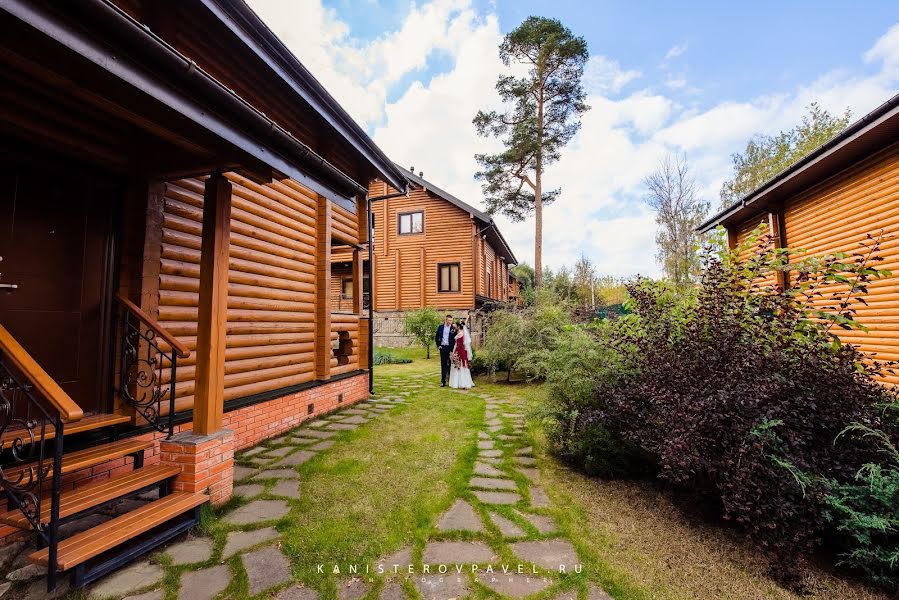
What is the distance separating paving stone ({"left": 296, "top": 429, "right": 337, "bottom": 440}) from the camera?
4.95 m

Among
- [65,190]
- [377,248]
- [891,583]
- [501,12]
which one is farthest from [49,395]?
[501,12]

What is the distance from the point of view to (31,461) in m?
2.54

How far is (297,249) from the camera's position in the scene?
568cm

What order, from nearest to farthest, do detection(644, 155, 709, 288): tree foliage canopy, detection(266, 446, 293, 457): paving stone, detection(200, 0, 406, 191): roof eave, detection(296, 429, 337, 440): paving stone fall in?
1. detection(200, 0, 406, 191): roof eave
2. detection(266, 446, 293, 457): paving stone
3. detection(296, 429, 337, 440): paving stone
4. detection(644, 155, 709, 288): tree foliage canopy

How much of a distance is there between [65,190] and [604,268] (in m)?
33.8

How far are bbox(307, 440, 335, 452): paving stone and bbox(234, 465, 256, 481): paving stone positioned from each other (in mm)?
738

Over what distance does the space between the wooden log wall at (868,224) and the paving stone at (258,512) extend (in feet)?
23.7

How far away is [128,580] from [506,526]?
2381mm

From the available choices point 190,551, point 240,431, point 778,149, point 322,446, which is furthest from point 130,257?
point 778,149

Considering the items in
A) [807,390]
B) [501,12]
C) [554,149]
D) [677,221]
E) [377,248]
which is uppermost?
[501,12]

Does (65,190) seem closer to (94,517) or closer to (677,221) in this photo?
(94,517)

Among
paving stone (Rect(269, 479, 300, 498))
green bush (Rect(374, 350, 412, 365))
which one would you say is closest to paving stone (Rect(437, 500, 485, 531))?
paving stone (Rect(269, 479, 300, 498))

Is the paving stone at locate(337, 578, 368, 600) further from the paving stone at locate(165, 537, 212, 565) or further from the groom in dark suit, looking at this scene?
the groom in dark suit

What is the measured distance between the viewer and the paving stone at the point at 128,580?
1.99m
